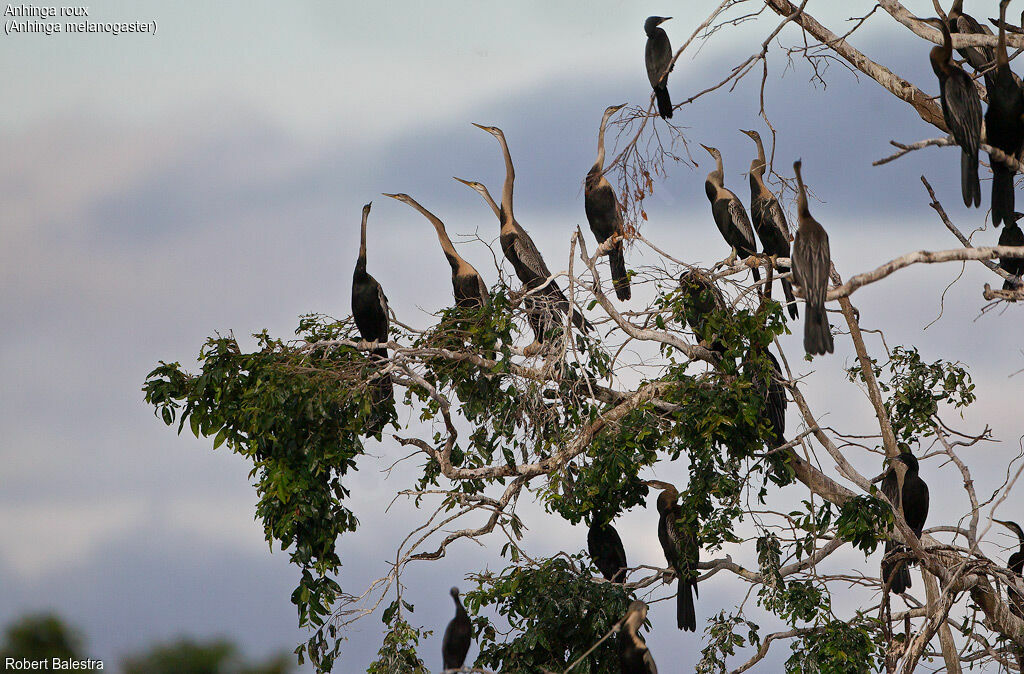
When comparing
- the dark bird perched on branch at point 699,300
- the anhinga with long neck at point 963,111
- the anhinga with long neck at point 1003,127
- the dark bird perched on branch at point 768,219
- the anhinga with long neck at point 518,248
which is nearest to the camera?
the anhinga with long neck at point 963,111

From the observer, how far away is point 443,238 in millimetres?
7148

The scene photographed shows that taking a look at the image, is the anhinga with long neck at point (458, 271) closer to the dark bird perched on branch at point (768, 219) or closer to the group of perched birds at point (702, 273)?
the group of perched birds at point (702, 273)

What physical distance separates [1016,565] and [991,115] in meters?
2.87

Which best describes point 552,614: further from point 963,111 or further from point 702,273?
point 963,111

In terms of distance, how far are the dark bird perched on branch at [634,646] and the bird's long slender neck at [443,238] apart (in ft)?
8.67

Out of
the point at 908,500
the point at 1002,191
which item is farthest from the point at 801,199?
the point at 908,500

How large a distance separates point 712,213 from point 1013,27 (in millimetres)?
2205

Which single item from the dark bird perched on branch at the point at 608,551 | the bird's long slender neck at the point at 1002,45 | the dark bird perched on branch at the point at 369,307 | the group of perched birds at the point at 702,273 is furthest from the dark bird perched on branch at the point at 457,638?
the bird's long slender neck at the point at 1002,45

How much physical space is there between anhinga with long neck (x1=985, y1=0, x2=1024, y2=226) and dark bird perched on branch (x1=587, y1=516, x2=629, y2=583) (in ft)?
9.56

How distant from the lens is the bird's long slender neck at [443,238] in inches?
276

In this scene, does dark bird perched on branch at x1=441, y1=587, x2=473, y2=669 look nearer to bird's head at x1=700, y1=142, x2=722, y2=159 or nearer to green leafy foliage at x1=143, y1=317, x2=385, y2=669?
green leafy foliage at x1=143, y1=317, x2=385, y2=669

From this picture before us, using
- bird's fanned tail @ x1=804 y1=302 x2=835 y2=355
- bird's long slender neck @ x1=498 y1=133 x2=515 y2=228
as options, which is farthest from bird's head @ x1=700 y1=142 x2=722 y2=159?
bird's fanned tail @ x1=804 y1=302 x2=835 y2=355

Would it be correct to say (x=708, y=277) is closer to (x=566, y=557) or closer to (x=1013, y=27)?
(x=566, y=557)

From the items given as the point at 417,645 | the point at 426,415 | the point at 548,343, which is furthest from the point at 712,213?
the point at 417,645
